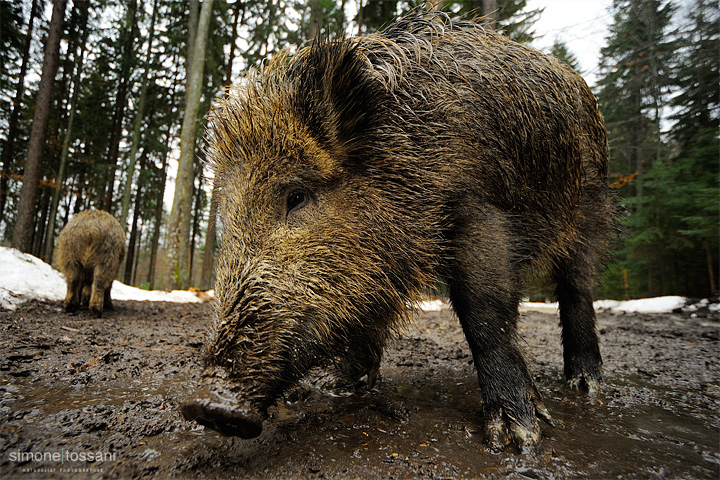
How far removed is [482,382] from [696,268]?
20.8m

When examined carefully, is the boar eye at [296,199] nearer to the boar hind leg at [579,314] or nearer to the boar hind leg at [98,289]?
the boar hind leg at [579,314]

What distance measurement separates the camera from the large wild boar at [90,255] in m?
5.86

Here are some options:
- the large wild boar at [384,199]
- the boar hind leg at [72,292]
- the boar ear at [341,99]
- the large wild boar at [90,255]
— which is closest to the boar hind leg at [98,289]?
the large wild boar at [90,255]

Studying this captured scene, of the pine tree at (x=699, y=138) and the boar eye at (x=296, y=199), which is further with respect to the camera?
the pine tree at (x=699, y=138)

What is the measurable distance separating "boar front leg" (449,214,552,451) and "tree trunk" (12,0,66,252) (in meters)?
11.2

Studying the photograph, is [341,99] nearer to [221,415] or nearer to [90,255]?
[221,415]

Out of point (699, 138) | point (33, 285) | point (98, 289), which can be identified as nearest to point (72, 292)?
point (98, 289)

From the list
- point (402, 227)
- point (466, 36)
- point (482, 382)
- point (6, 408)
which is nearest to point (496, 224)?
point (402, 227)

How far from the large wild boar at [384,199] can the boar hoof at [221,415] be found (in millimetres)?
170

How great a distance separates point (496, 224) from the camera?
2326 mm

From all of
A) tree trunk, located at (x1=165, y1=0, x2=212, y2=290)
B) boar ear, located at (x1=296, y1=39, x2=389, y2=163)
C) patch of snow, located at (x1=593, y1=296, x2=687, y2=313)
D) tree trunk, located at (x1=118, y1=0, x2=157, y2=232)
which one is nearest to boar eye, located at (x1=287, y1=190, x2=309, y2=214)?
boar ear, located at (x1=296, y1=39, x2=389, y2=163)

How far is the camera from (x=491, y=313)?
2271mm

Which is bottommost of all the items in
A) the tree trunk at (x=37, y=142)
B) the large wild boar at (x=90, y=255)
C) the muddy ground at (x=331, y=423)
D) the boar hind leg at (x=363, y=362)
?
the muddy ground at (x=331, y=423)

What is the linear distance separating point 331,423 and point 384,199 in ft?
4.70
